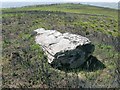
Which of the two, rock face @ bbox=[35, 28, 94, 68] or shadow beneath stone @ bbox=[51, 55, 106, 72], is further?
rock face @ bbox=[35, 28, 94, 68]

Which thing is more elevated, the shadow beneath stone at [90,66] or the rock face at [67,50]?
the rock face at [67,50]

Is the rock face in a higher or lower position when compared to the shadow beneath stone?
higher

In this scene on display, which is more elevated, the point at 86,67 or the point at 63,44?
the point at 63,44

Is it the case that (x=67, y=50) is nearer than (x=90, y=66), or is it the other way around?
(x=67, y=50)

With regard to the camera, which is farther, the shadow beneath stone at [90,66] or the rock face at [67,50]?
the rock face at [67,50]

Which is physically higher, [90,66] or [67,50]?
[67,50]

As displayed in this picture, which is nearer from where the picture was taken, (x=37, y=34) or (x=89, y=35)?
(x=37, y=34)

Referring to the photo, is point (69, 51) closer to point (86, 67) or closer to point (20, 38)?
point (86, 67)

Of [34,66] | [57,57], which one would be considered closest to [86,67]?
[57,57]
